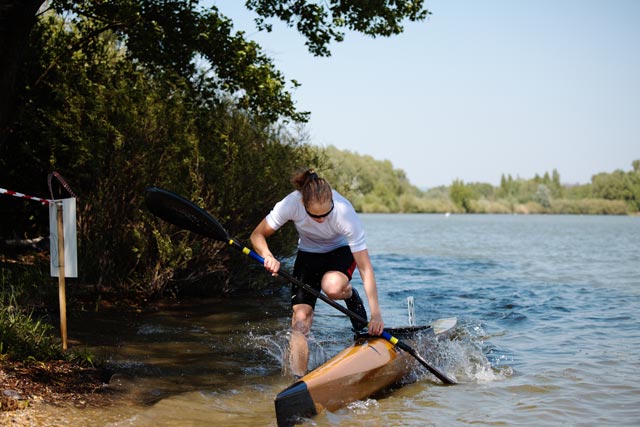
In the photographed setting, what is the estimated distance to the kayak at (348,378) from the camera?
5.32m

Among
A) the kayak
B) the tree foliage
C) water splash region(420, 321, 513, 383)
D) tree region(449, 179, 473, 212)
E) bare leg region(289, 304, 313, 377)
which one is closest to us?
the kayak

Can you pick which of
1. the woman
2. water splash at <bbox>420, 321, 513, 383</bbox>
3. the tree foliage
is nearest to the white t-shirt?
the woman

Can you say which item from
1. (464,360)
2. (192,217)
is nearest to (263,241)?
(192,217)

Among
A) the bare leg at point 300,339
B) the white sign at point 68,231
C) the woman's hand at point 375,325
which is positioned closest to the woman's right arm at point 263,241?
the bare leg at point 300,339

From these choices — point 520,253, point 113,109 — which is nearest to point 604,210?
point 520,253

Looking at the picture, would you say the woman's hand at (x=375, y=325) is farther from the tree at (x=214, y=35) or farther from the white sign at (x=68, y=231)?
the tree at (x=214, y=35)

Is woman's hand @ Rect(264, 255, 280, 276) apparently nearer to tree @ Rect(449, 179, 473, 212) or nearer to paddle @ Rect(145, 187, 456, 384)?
paddle @ Rect(145, 187, 456, 384)

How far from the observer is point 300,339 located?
618cm

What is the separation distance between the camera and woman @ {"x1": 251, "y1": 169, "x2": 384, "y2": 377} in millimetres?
5805

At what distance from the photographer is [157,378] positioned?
6473 millimetres

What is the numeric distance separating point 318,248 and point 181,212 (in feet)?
4.50

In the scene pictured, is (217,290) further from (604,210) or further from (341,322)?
(604,210)

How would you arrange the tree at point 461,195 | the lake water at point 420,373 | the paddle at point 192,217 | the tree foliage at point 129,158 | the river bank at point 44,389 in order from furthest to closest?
the tree at point 461,195 → the tree foliage at point 129,158 → the paddle at point 192,217 → the lake water at point 420,373 → the river bank at point 44,389

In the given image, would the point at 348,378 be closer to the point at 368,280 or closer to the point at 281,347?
the point at 368,280
